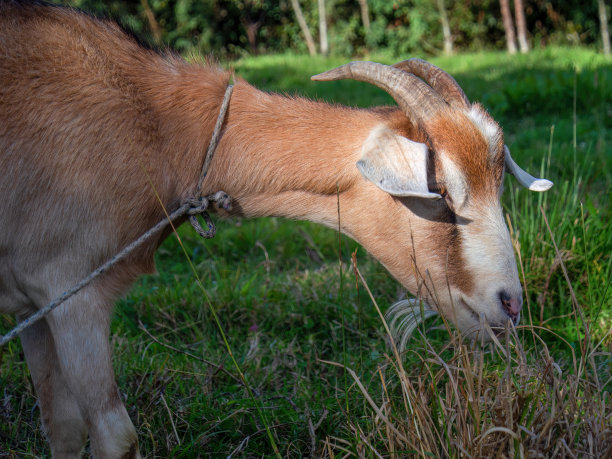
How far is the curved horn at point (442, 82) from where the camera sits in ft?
7.96

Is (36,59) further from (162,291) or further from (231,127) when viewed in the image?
(162,291)

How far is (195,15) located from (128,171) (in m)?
21.3

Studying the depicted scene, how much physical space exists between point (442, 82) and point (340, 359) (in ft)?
4.86

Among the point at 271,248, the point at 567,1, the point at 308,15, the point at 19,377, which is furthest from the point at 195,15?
the point at 19,377

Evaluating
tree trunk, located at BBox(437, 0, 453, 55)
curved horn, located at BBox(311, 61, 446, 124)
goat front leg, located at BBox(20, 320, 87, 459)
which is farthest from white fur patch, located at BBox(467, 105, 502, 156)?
tree trunk, located at BBox(437, 0, 453, 55)

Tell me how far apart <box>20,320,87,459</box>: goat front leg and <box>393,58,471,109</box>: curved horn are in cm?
184

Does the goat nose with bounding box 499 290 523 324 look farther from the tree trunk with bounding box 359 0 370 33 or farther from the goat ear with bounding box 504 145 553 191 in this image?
the tree trunk with bounding box 359 0 370 33

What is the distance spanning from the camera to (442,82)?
249 centimetres

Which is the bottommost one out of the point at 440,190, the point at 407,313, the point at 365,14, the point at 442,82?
the point at 407,313

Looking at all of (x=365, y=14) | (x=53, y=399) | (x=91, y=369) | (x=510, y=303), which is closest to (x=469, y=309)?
(x=510, y=303)

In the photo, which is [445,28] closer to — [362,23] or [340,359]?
[362,23]

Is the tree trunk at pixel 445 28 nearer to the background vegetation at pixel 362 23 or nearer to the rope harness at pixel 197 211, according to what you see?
the background vegetation at pixel 362 23

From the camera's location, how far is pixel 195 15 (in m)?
22.0

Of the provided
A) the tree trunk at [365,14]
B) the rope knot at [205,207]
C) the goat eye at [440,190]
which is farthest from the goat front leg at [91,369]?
the tree trunk at [365,14]
